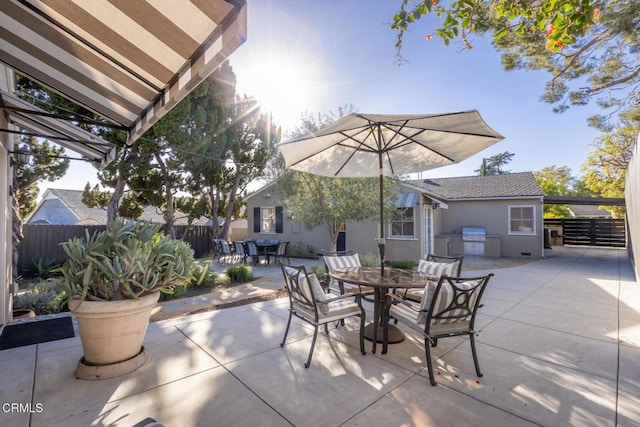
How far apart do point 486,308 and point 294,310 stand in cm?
371

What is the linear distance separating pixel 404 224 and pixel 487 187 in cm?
681

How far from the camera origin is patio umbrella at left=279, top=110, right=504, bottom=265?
3457 millimetres

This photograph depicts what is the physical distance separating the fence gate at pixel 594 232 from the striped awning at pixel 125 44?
79.2 ft

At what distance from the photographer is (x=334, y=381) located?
2842 mm

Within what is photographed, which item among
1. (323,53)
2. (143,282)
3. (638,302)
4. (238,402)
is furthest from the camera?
(323,53)

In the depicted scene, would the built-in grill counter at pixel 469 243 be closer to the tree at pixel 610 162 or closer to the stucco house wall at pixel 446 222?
the stucco house wall at pixel 446 222

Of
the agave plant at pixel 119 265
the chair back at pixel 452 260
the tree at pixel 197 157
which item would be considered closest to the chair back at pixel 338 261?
the chair back at pixel 452 260

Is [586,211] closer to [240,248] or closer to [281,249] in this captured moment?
[281,249]

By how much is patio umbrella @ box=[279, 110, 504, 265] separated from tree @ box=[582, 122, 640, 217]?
59.0ft

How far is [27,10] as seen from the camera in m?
2.13

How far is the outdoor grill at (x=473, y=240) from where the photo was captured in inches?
562

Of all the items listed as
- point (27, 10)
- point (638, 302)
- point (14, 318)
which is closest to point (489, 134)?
point (27, 10)

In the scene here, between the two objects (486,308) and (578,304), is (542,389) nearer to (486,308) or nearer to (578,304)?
(486,308)

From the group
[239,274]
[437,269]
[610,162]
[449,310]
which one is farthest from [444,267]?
[610,162]
